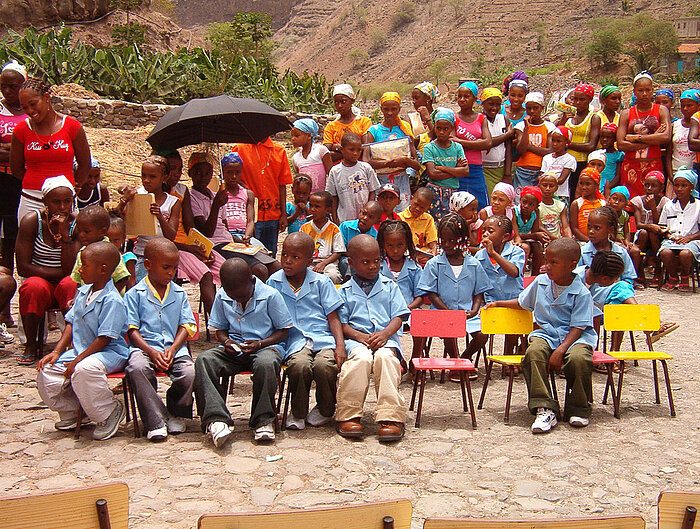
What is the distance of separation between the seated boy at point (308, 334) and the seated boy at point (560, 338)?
4.55ft

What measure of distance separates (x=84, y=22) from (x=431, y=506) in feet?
108

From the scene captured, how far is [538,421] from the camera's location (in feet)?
17.1

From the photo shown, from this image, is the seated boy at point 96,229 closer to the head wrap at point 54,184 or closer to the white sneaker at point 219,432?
the head wrap at point 54,184

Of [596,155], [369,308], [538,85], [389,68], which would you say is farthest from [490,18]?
[369,308]

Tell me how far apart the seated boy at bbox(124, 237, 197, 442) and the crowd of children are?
1cm

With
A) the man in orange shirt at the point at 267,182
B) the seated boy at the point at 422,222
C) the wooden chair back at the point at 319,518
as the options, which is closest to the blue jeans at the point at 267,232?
the man in orange shirt at the point at 267,182

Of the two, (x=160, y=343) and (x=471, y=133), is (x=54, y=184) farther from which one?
(x=471, y=133)

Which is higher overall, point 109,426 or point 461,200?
point 461,200

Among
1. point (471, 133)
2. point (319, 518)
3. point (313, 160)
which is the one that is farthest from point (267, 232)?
point (319, 518)

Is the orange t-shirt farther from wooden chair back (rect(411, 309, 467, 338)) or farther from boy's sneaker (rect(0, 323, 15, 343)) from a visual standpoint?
wooden chair back (rect(411, 309, 467, 338))

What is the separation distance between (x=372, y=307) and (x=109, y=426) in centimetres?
202

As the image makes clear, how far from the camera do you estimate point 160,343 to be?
5.34 m

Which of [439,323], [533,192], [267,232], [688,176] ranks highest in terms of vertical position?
[688,176]

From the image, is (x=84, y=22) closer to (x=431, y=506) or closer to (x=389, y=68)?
→ (x=431, y=506)
